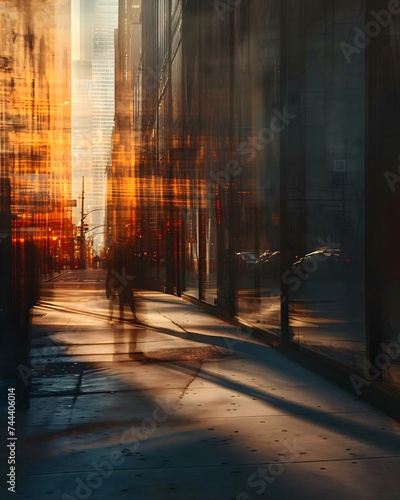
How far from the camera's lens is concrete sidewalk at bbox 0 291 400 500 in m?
5.47

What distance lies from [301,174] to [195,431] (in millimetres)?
6328

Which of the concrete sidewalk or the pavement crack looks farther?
the pavement crack

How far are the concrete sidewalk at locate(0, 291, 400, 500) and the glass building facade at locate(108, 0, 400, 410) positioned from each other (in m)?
0.79

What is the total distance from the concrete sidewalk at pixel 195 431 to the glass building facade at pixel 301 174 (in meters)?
0.79

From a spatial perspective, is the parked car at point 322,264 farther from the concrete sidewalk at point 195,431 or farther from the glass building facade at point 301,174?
the concrete sidewalk at point 195,431

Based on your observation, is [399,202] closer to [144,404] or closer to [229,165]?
[144,404]

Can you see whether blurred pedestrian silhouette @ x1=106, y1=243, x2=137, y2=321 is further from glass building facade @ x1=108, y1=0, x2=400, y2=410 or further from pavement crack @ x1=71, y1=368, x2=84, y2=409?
pavement crack @ x1=71, y1=368, x2=84, y2=409

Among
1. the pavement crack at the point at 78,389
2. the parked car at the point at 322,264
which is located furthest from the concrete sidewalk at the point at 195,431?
the parked car at the point at 322,264

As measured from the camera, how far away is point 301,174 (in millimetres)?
12547

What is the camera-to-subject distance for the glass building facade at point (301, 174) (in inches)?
329

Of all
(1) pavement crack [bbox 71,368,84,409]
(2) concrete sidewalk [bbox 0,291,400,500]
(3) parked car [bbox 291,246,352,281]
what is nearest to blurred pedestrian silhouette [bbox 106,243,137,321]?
(2) concrete sidewalk [bbox 0,291,400,500]

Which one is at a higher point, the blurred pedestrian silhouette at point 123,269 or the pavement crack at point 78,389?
the blurred pedestrian silhouette at point 123,269

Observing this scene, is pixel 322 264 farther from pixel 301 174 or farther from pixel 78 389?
pixel 78 389

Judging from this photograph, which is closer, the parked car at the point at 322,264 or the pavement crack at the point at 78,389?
the pavement crack at the point at 78,389
